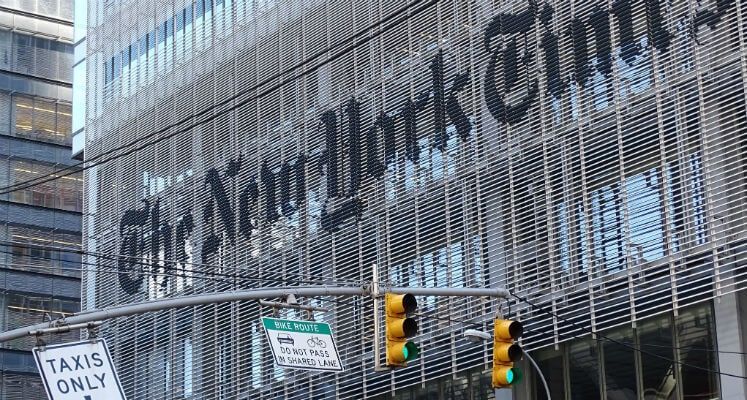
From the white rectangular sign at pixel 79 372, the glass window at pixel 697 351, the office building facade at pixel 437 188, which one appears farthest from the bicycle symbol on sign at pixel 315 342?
the glass window at pixel 697 351

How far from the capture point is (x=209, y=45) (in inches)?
1906

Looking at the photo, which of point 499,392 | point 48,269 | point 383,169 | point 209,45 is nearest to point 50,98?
point 48,269

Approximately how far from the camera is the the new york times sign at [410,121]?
3212 cm

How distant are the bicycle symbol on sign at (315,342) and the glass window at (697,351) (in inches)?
344

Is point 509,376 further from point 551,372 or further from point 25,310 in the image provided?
point 25,310

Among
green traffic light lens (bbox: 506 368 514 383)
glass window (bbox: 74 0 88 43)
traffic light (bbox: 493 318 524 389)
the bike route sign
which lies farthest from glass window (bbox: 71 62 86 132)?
green traffic light lens (bbox: 506 368 514 383)

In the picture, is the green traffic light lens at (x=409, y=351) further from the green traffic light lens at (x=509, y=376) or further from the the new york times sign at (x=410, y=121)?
the the new york times sign at (x=410, y=121)

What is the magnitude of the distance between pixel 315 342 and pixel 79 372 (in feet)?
23.2

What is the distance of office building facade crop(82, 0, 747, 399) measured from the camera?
1193 inches

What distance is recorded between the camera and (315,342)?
25719 millimetres

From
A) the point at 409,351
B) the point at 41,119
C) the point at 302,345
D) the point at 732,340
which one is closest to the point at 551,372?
the point at 732,340

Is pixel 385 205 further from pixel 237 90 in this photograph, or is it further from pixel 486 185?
pixel 237 90

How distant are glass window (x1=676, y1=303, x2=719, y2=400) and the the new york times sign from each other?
5413 mm

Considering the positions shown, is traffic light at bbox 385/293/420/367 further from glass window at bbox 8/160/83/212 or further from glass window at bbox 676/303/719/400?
glass window at bbox 8/160/83/212
